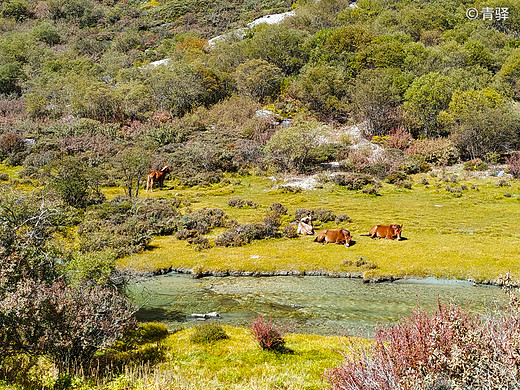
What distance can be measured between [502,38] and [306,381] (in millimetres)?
100660

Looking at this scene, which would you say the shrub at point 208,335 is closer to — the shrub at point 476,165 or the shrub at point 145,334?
the shrub at point 145,334

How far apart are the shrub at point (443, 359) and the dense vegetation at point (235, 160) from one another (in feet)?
0.22

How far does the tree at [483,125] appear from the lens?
4688cm

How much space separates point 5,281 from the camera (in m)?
9.20

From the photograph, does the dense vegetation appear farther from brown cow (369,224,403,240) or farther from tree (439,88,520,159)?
brown cow (369,224,403,240)

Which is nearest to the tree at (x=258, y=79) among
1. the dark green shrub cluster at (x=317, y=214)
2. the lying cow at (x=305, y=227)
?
the dark green shrub cluster at (x=317, y=214)

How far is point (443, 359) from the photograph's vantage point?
5457 mm

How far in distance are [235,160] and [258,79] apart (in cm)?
2677

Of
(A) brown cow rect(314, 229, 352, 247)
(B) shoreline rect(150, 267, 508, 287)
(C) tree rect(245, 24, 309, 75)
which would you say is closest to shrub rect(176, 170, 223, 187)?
(A) brown cow rect(314, 229, 352, 247)

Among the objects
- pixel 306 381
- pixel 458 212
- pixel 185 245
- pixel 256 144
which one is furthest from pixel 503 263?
pixel 256 144

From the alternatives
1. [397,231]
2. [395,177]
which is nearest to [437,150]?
[395,177]

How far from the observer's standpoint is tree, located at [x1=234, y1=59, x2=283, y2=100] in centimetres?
7325

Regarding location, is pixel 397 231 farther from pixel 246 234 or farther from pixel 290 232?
pixel 246 234

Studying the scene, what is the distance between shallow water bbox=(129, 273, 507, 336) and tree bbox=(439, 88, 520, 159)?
115ft
